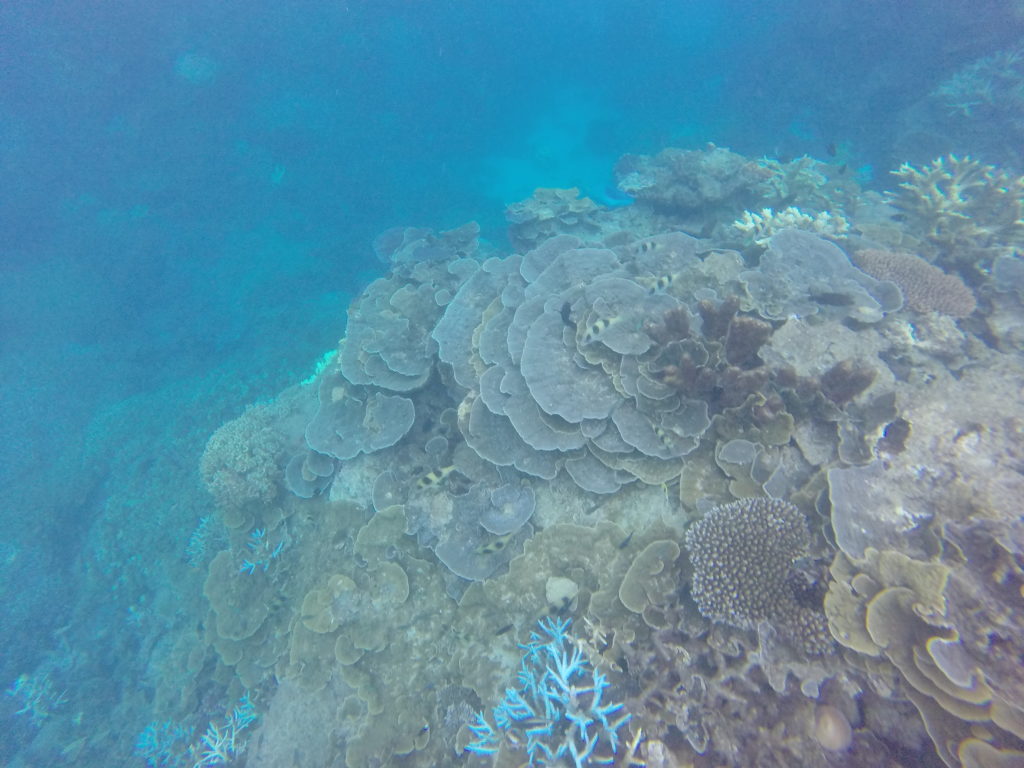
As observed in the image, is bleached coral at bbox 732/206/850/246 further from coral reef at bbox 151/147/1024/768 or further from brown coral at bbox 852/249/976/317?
brown coral at bbox 852/249/976/317

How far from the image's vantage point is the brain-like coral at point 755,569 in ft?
9.60

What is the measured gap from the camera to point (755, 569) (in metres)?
3.12

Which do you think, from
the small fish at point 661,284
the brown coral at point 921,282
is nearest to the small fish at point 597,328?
the small fish at point 661,284

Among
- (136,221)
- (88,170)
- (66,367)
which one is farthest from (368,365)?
(88,170)

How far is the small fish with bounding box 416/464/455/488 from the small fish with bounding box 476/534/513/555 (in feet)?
3.12

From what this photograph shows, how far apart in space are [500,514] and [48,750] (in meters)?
11.3

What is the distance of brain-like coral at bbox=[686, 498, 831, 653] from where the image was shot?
2926mm

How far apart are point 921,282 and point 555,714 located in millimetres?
6419

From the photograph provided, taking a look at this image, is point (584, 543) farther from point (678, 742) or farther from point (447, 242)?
point (447, 242)

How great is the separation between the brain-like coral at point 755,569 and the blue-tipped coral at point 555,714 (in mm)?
1105

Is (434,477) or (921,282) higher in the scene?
(921,282)

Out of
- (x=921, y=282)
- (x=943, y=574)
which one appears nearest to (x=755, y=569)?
(x=943, y=574)

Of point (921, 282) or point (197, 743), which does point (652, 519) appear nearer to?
point (921, 282)

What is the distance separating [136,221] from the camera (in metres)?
20.2
